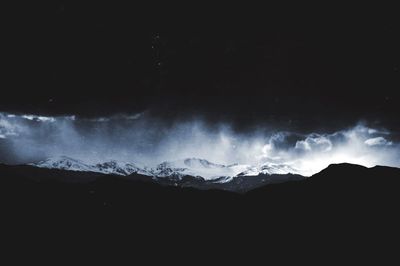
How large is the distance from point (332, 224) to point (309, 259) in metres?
6.03

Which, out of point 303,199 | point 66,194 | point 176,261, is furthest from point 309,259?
point 66,194

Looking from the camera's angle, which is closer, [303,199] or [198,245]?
[198,245]

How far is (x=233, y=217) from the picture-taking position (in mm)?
43281

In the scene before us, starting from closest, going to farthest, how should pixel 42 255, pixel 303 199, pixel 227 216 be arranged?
1. pixel 42 255
2. pixel 303 199
3. pixel 227 216

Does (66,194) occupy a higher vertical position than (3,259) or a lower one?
higher

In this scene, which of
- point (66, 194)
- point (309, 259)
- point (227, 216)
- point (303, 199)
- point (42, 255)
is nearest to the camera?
point (309, 259)

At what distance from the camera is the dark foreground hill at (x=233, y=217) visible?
99.5 ft

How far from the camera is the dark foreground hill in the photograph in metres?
30.3

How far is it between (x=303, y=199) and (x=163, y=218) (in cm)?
1839

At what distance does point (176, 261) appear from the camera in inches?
1237

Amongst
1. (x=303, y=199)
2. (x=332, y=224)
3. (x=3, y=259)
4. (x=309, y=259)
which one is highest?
(x=303, y=199)

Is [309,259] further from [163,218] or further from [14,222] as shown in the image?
[14,222]

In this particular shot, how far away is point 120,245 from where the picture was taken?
35.5 metres

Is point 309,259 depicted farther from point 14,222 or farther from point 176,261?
point 14,222
